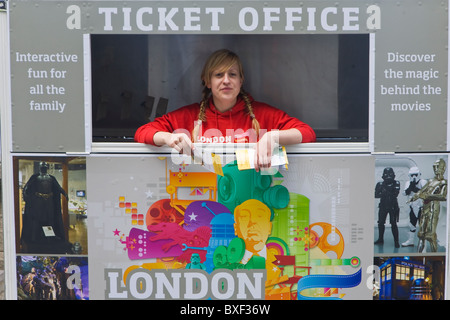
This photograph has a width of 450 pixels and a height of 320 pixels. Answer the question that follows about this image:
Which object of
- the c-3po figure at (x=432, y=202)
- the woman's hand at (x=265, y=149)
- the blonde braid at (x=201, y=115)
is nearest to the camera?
the woman's hand at (x=265, y=149)

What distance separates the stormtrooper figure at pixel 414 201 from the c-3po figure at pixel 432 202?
0.02m

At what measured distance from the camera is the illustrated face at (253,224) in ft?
10.0

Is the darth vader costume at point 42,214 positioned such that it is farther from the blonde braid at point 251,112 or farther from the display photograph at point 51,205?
the blonde braid at point 251,112

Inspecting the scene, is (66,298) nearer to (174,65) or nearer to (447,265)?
(174,65)

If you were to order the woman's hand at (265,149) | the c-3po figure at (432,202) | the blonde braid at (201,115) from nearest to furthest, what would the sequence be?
the woman's hand at (265,149), the c-3po figure at (432,202), the blonde braid at (201,115)

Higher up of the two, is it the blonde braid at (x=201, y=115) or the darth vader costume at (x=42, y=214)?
the blonde braid at (x=201, y=115)

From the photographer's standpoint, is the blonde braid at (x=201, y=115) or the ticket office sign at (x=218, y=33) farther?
the blonde braid at (x=201, y=115)

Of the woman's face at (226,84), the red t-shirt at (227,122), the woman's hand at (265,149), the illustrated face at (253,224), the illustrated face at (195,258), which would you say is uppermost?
the woman's face at (226,84)

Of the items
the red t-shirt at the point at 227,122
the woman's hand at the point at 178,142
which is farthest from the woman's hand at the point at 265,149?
the woman's hand at the point at 178,142

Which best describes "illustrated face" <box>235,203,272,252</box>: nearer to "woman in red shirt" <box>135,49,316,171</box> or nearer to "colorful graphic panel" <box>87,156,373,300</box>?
"colorful graphic panel" <box>87,156,373,300</box>

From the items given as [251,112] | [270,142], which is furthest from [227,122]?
[270,142]

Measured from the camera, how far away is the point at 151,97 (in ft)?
12.9

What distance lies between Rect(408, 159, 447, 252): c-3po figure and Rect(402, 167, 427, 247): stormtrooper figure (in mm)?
19

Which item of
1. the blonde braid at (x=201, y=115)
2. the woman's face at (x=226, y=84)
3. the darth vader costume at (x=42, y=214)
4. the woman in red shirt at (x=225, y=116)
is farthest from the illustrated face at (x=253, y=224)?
the darth vader costume at (x=42, y=214)
